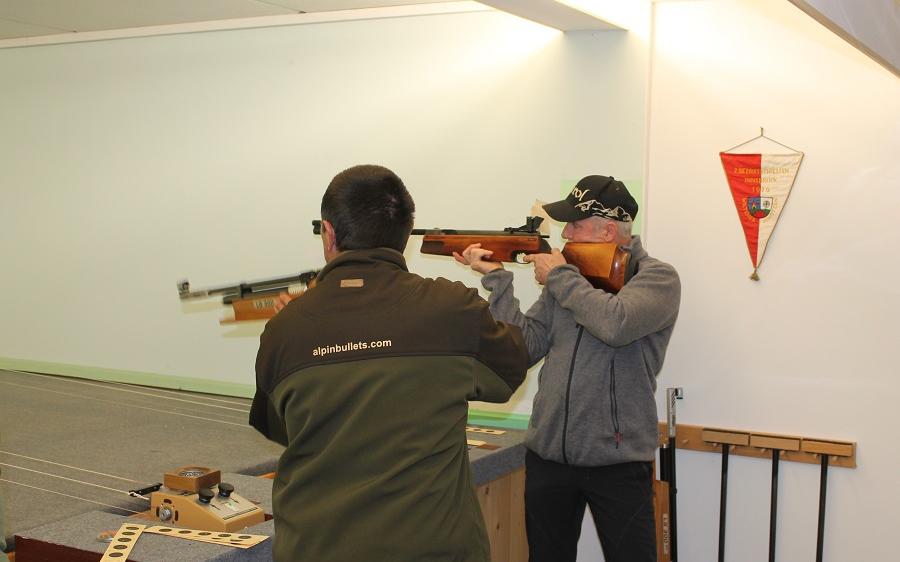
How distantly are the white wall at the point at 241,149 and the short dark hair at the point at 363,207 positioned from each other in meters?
1.85

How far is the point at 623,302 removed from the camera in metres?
2.52

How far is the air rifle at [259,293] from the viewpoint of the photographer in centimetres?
220

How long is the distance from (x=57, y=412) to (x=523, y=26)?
2.63 metres

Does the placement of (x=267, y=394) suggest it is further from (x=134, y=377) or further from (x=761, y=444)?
(x=134, y=377)

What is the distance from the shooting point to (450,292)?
180 centimetres

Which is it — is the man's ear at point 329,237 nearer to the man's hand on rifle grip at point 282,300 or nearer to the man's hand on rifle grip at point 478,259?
the man's hand on rifle grip at point 282,300

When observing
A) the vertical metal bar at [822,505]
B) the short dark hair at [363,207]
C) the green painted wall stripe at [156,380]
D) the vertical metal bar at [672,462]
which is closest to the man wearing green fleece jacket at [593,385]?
the vertical metal bar at [672,462]

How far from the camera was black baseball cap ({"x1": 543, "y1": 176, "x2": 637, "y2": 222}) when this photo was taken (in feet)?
8.73

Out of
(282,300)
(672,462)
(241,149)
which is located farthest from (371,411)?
(241,149)

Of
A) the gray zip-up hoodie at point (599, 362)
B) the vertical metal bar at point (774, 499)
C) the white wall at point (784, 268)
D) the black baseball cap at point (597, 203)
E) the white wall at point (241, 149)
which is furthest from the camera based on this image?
the white wall at point (241, 149)

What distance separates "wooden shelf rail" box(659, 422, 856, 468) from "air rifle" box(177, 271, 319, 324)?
1.73 metres

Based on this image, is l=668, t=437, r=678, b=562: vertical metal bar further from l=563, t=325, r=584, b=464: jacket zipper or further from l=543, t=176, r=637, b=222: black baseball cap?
l=543, t=176, r=637, b=222: black baseball cap

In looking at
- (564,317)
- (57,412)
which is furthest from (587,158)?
(57,412)

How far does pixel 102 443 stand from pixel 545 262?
1919 mm
